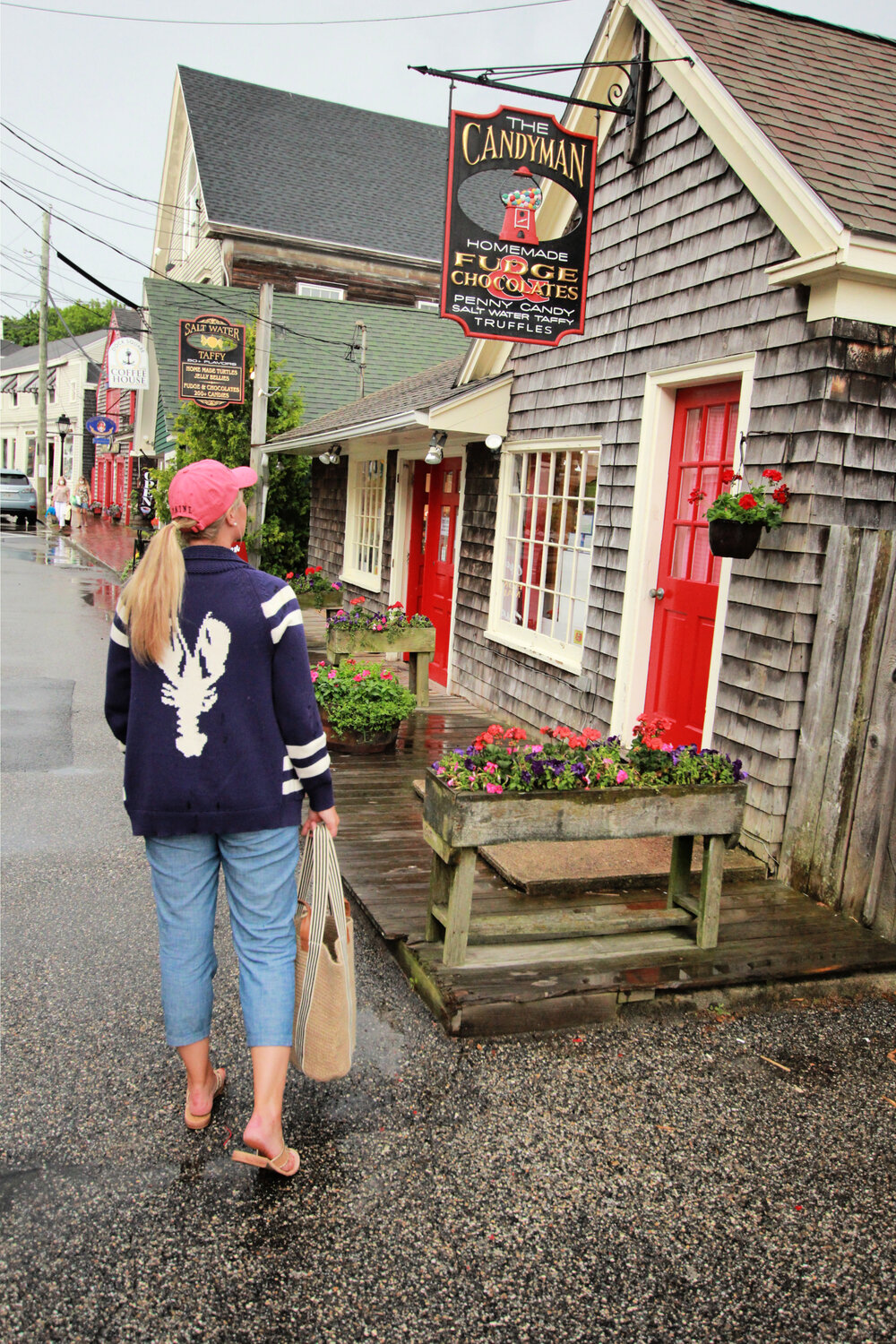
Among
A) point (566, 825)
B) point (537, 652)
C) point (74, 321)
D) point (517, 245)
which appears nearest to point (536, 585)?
point (537, 652)

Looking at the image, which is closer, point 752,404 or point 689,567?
point 752,404

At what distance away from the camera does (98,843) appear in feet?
17.3

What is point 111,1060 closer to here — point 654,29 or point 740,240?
point 740,240

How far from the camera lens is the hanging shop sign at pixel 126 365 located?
25.0 meters

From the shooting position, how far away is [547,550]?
754cm

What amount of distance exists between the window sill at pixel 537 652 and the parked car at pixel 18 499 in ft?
87.0

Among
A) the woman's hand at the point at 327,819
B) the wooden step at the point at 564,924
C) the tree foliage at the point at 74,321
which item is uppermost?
the tree foliage at the point at 74,321

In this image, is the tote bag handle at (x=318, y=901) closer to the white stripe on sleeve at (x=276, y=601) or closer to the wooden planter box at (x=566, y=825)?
the white stripe on sleeve at (x=276, y=601)

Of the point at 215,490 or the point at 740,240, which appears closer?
the point at 215,490

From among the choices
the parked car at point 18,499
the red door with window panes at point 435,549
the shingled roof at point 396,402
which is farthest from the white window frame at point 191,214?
the red door with window panes at point 435,549

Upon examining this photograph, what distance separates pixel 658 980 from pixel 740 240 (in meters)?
3.62

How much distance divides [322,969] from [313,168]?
24.9 m

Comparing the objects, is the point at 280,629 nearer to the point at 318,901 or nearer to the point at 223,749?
the point at 223,749

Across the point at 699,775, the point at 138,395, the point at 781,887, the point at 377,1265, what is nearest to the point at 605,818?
the point at 699,775
